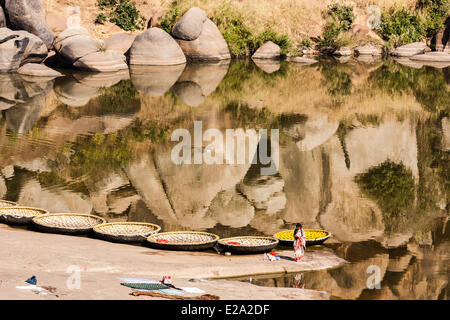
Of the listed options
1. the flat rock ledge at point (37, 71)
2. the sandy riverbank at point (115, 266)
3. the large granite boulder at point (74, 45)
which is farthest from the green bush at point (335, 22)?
the sandy riverbank at point (115, 266)

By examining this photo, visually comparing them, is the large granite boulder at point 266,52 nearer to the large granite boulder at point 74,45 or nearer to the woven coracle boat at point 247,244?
the large granite boulder at point 74,45

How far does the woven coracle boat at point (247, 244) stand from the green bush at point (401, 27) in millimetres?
36703

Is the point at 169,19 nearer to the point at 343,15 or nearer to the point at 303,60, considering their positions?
the point at 303,60

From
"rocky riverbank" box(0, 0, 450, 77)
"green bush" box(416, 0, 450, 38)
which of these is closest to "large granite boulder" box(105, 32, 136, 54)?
"rocky riverbank" box(0, 0, 450, 77)

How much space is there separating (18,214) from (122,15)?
31013 mm

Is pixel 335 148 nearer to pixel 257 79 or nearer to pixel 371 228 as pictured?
pixel 371 228

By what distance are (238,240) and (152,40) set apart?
2592cm

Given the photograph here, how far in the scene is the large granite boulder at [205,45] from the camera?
40.4 metres

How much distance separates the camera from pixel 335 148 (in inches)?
821

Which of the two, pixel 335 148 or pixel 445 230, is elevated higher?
pixel 335 148

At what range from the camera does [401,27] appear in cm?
4819
